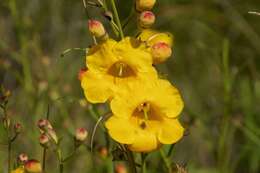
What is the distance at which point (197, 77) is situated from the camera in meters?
6.32

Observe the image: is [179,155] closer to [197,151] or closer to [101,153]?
[197,151]

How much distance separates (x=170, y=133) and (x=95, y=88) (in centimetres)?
28

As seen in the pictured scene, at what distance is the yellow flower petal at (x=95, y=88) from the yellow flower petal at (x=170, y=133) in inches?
8.3

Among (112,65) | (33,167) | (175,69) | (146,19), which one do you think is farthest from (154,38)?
(175,69)

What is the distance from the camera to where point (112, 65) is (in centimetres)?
221

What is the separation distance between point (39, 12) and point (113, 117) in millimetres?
4149

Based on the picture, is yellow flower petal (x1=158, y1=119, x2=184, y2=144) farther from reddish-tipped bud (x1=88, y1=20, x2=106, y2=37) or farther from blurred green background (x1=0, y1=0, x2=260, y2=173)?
blurred green background (x1=0, y1=0, x2=260, y2=173)

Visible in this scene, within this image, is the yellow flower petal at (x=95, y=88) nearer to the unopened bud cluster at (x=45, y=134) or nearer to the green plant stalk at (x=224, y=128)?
the unopened bud cluster at (x=45, y=134)

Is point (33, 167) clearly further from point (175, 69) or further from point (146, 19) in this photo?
point (175, 69)

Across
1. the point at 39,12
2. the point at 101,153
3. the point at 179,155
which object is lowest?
the point at 179,155

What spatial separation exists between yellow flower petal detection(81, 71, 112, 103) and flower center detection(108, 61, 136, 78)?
0.24 feet

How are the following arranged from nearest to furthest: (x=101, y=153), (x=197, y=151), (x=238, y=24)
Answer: (x=101, y=153) → (x=197, y=151) → (x=238, y=24)

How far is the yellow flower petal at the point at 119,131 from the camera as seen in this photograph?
1.98m

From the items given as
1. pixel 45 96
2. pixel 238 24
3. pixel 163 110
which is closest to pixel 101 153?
pixel 163 110
